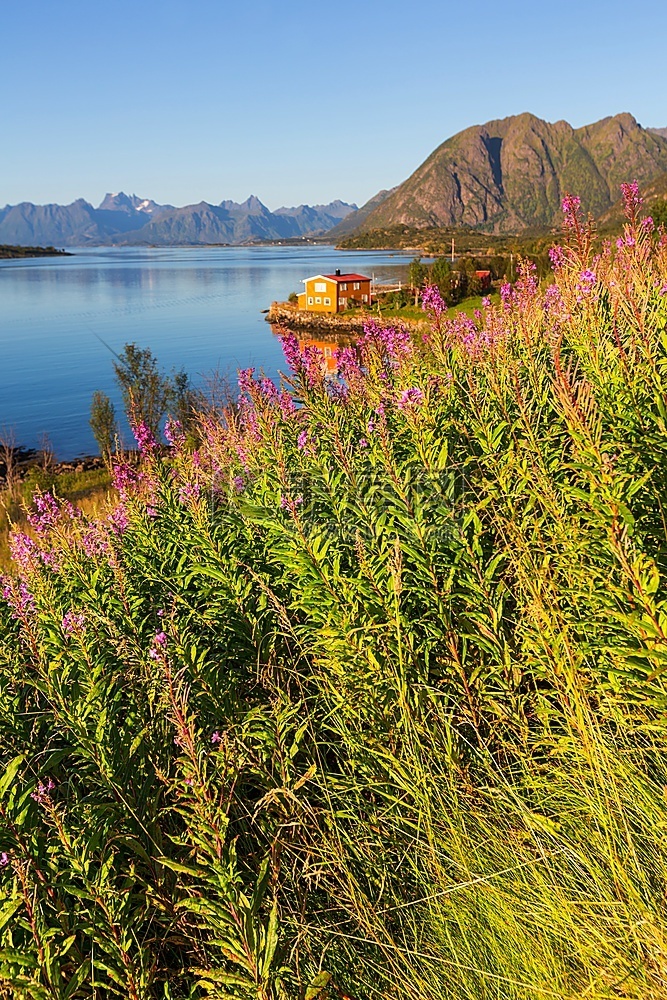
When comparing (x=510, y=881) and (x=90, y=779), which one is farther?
(x=90, y=779)

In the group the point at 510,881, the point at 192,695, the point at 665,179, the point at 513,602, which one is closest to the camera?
the point at 510,881

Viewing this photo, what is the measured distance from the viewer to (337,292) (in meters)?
90.5

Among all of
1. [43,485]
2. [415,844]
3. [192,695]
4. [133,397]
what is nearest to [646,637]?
[415,844]

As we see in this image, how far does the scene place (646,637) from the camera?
98.9 inches

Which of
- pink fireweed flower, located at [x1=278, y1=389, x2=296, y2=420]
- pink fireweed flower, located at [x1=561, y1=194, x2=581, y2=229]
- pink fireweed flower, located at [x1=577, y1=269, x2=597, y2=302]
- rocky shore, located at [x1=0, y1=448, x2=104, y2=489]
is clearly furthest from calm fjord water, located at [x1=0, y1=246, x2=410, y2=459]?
pink fireweed flower, located at [x1=561, y1=194, x2=581, y2=229]

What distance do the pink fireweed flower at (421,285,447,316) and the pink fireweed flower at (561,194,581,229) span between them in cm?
147

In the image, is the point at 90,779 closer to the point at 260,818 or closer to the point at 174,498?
the point at 260,818

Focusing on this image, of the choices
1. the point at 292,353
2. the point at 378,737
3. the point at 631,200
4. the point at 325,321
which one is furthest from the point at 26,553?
the point at 325,321

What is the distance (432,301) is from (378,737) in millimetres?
4065

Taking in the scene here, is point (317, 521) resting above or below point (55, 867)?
above

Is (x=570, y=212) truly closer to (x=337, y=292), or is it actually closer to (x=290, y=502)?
(x=290, y=502)

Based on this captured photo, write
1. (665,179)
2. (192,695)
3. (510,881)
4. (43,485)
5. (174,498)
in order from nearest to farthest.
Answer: (510,881)
(192,695)
(174,498)
(43,485)
(665,179)

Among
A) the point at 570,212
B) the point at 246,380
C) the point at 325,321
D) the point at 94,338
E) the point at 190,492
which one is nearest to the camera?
the point at 570,212

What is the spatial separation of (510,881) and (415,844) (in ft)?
1.64
